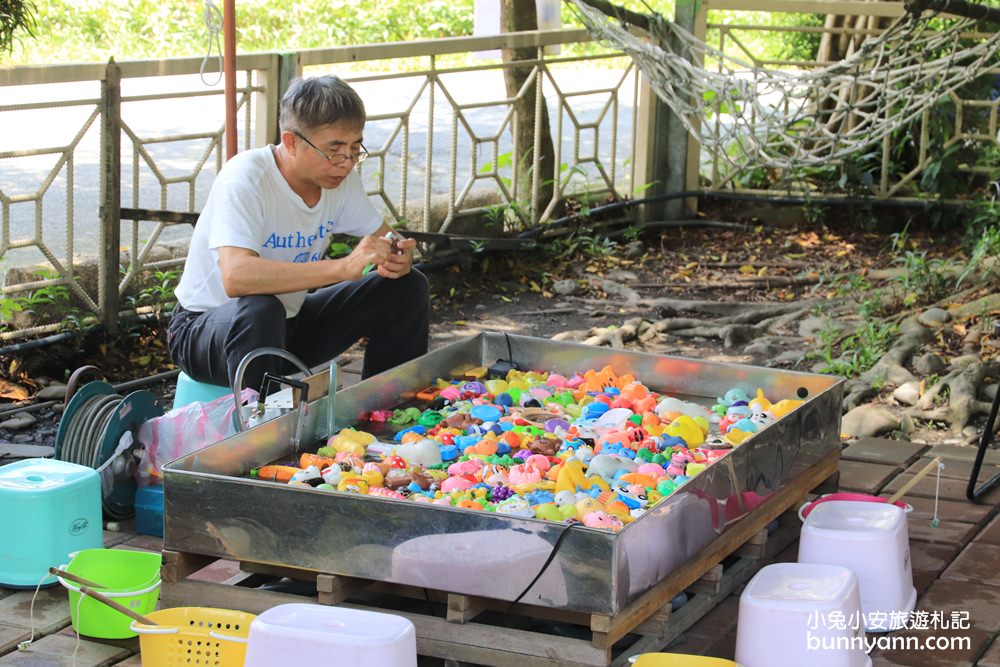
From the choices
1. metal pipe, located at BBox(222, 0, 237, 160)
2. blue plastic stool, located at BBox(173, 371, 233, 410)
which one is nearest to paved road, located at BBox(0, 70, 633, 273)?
metal pipe, located at BBox(222, 0, 237, 160)

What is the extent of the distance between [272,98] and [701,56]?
303cm

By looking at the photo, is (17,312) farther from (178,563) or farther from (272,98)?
(178,563)

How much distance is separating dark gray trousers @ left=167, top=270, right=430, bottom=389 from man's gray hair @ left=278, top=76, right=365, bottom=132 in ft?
1.62

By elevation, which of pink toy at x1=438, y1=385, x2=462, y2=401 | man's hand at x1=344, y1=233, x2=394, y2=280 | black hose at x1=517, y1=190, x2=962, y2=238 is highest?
man's hand at x1=344, y1=233, x2=394, y2=280

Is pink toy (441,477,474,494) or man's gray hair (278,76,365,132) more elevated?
man's gray hair (278,76,365,132)

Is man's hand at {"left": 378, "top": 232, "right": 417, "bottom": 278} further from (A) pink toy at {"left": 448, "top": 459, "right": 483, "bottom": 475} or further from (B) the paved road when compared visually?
(B) the paved road

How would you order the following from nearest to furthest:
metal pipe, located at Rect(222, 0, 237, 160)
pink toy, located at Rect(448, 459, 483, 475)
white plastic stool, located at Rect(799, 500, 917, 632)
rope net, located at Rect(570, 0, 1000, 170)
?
white plastic stool, located at Rect(799, 500, 917, 632), pink toy, located at Rect(448, 459, 483, 475), metal pipe, located at Rect(222, 0, 237, 160), rope net, located at Rect(570, 0, 1000, 170)

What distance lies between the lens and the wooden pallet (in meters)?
2.46

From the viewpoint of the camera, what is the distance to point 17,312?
470cm

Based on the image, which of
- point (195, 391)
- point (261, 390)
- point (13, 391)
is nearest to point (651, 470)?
point (261, 390)

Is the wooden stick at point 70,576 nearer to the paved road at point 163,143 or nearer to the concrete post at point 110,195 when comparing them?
the paved road at point 163,143

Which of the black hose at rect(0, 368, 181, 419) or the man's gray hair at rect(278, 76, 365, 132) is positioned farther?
the black hose at rect(0, 368, 181, 419)

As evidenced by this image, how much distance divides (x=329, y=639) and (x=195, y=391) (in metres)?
1.66

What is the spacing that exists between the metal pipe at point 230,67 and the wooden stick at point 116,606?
1809 millimetres
